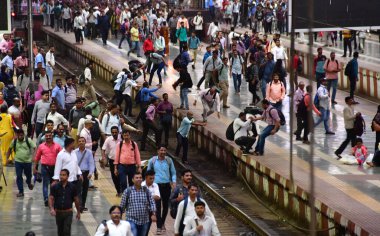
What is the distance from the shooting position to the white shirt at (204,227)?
1519cm

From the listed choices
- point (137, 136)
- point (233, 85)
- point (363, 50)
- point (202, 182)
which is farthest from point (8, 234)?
point (363, 50)

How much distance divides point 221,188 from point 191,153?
3.76 m

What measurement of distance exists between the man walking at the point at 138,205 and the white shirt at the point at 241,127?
814 centimetres

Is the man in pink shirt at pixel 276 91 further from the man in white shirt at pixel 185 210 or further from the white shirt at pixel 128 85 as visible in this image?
the man in white shirt at pixel 185 210

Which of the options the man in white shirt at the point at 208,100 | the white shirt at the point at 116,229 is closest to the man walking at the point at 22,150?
the white shirt at the point at 116,229

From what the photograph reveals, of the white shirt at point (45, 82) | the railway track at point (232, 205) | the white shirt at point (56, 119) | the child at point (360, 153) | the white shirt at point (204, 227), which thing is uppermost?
the white shirt at point (45, 82)

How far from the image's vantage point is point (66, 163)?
62.2ft

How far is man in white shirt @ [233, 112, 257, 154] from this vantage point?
80.2ft

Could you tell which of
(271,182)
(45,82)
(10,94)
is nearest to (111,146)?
(271,182)

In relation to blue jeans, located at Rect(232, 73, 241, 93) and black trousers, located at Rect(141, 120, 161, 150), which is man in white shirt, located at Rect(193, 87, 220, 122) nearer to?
black trousers, located at Rect(141, 120, 161, 150)

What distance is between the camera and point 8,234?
63.4ft

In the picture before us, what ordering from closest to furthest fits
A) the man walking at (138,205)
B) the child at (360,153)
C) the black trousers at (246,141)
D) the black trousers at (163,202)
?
the man walking at (138,205) < the black trousers at (163,202) < the child at (360,153) < the black trousers at (246,141)

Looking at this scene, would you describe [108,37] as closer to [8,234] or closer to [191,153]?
[191,153]

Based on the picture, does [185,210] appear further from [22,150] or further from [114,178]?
[114,178]
